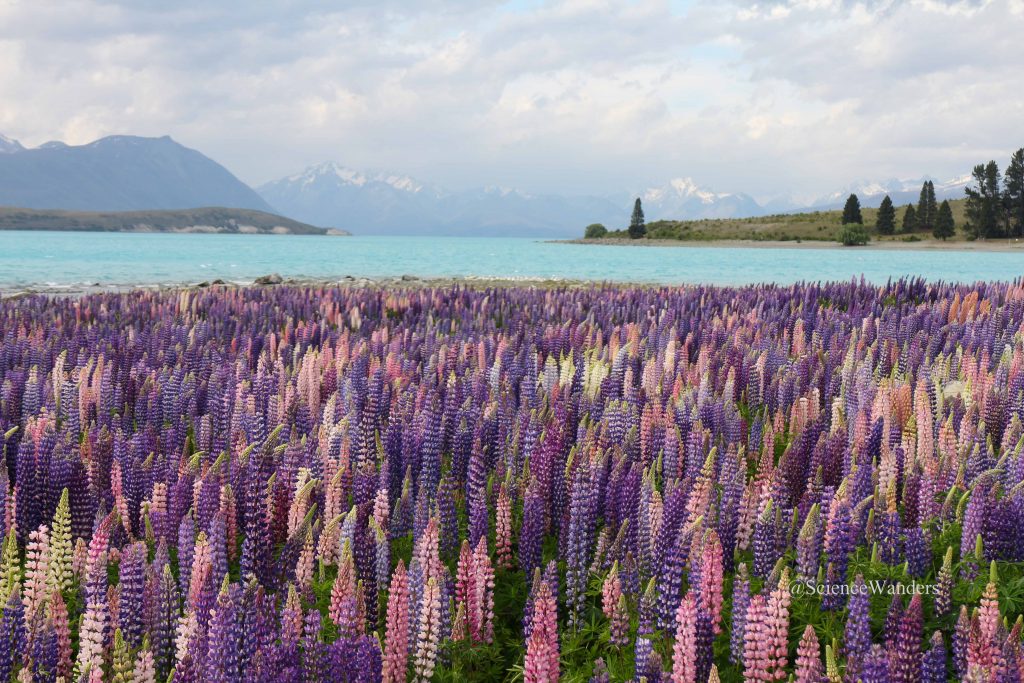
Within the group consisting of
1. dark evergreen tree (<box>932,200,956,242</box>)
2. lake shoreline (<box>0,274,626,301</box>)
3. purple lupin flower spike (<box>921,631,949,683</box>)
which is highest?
dark evergreen tree (<box>932,200,956,242</box>)

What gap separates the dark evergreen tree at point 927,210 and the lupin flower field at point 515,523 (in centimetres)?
14128

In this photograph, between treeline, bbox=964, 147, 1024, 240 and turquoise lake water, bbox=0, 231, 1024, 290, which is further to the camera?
treeline, bbox=964, 147, 1024, 240

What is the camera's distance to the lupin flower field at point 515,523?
3734mm

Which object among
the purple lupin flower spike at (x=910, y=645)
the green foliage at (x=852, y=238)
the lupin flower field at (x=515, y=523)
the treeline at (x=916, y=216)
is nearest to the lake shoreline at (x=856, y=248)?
the green foliage at (x=852, y=238)

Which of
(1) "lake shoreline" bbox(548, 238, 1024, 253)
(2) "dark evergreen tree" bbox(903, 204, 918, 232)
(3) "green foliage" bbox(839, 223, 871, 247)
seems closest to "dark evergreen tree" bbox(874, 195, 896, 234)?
(2) "dark evergreen tree" bbox(903, 204, 918, 232)

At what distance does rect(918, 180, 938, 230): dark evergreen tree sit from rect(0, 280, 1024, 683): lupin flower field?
141278 millimetres

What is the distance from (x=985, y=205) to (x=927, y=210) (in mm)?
12412

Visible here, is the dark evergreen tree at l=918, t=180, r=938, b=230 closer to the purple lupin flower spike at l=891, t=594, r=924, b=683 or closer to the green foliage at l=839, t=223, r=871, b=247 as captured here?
the green foliage at l=839, t=223, r=871, b=247

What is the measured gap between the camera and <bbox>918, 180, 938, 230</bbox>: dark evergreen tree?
442 feet

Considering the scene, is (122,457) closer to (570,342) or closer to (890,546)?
(890,546)

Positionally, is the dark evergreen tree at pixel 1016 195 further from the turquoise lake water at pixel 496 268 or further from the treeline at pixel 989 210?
the turquoise lake water at pixel 496 268

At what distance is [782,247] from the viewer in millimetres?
127438

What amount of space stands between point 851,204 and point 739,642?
156966 millimetres

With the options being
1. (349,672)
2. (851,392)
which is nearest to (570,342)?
(851,392)
